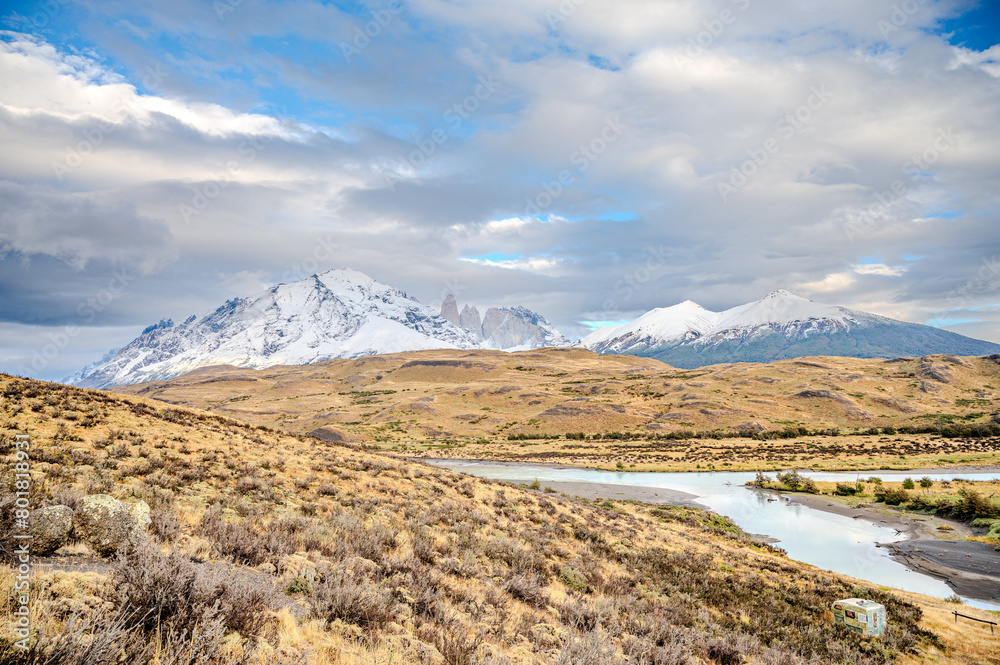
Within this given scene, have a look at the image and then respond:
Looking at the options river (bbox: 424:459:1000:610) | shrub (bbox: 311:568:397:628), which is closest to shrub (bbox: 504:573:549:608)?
shrub (bbox: 311:568:397:628)

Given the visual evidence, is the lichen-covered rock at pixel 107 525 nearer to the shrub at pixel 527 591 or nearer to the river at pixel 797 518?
the shrub at pixel 527 591

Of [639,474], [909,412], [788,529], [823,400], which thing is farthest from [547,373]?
[788,529]

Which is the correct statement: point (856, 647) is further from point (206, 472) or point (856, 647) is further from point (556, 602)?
point (206, 472)

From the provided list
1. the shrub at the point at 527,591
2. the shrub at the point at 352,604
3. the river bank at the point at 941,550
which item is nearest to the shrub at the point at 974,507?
the river bank at the point at 941,550

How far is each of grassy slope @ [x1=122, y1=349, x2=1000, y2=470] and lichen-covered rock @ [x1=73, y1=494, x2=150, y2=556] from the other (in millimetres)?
61252

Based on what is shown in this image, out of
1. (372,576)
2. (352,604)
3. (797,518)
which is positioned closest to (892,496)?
(797,518)

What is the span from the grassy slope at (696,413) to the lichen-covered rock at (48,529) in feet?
205

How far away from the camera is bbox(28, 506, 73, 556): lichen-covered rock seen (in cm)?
738

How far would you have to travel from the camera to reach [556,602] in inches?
440

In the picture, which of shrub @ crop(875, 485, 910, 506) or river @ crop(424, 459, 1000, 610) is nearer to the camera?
river @ crop(424, 459, 1000, 610)

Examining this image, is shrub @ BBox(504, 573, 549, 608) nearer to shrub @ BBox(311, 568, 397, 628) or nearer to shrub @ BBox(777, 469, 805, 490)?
shrub @ BBox(311, 568, 397, 628)

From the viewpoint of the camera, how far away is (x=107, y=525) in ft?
Answer: 27.8

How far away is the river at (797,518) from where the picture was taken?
75.2ft

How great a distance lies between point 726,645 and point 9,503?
13755mm
